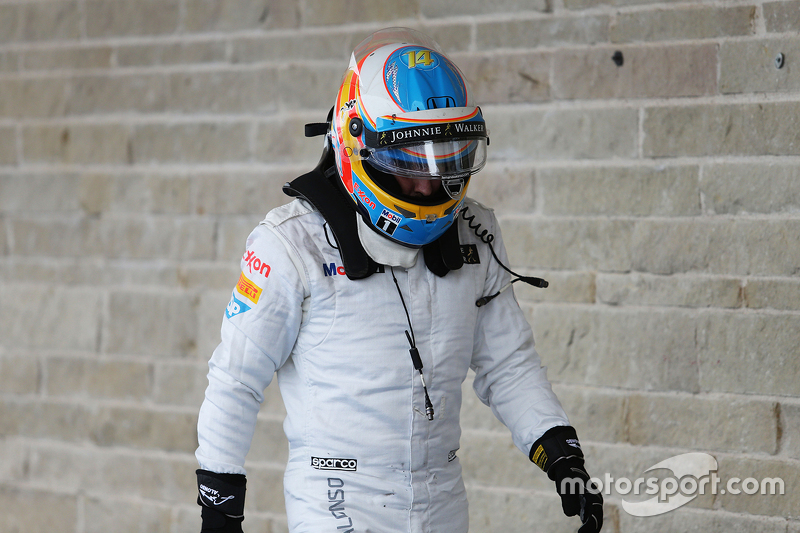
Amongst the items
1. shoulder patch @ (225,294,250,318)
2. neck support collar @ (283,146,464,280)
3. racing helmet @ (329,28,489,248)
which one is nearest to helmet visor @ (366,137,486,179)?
racing helmet @ (329,28,489,248)

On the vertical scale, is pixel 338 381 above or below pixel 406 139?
below

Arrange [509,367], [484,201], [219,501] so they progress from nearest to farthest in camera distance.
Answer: [219,501] → [509,367] → [484,201]

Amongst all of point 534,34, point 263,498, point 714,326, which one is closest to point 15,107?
point 263,498

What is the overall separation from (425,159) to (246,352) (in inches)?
21.2

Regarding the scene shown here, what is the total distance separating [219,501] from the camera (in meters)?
1.45

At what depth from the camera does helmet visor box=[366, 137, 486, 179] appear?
4.92 ft

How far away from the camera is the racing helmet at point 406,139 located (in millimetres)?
1502

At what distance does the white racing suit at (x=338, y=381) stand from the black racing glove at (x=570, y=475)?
0.70 ft

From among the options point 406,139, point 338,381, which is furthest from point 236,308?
point 406,139

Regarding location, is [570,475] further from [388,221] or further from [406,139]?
[406,139]

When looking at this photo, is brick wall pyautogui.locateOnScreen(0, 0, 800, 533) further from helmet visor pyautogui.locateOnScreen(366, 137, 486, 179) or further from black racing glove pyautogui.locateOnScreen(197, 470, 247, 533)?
black racing glove pyautogui.locateOnScreen(197, 470, 247, 533)

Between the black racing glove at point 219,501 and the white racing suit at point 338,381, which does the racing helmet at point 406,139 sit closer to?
the white racing suit at point 338,381

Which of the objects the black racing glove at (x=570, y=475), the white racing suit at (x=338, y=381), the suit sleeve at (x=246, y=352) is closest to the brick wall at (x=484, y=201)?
the black racing glove at (x=570, y=475)

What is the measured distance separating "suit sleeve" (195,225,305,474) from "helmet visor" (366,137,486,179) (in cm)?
28
